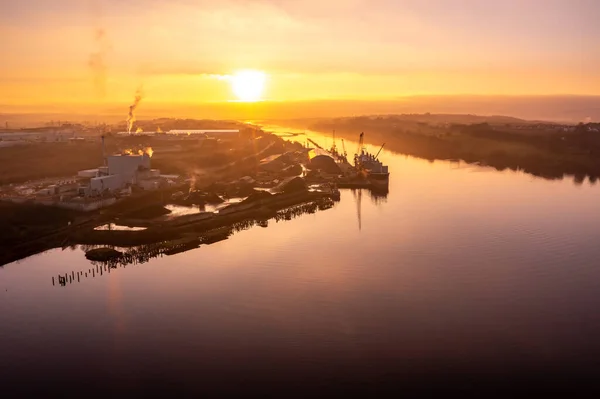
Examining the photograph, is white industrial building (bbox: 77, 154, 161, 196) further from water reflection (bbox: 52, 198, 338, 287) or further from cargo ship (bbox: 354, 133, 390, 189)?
cargo ship (bbox: 354, 133, 390, 189)

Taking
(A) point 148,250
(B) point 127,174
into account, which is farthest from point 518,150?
(A) point 148,250

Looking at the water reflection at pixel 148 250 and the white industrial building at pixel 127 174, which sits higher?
the white industrial building at pixel 127 174

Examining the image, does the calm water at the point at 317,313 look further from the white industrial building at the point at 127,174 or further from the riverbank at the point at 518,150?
the riverbank at the point at 518,150

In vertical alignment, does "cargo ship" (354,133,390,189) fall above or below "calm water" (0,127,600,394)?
above

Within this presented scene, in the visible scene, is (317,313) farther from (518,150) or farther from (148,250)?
(518,150)

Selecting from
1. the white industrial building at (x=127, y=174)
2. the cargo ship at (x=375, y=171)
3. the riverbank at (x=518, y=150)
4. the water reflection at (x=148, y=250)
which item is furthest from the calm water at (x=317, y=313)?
the riverbank at (x=518, y=150)

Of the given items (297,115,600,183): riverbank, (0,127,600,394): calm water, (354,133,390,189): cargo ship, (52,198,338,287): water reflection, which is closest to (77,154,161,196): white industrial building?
(52,198,338,287): water reflection

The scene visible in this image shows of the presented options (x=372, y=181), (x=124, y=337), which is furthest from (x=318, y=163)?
(x=124, y=337)

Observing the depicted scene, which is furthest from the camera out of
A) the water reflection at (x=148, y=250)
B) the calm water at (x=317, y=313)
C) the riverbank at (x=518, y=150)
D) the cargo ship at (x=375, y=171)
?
the riverbank at (x=518, y=150)
